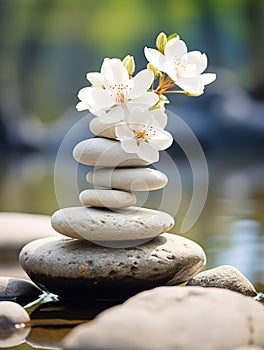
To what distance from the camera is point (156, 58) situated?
6.91 feet

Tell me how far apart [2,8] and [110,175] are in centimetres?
765

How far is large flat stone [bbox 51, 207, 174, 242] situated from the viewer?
2.06 m

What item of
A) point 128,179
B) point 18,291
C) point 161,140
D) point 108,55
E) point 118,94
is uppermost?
point 108,55

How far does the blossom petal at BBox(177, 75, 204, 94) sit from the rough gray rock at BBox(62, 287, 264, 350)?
0.64 metres

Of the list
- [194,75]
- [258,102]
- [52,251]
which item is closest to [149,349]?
[52,251]

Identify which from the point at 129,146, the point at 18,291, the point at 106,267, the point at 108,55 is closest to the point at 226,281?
the point at 106,267

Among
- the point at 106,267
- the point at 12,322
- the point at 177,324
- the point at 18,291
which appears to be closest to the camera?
the point at 177,324

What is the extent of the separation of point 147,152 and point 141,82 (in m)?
0.18

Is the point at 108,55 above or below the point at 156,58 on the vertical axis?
above

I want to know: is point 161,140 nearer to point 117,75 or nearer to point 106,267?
point 117,75

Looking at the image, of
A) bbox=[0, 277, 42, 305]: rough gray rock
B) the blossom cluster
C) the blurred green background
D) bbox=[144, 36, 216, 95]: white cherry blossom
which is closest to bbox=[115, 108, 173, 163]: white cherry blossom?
the blossom cluster

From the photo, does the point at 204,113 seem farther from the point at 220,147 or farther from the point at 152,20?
the point at 152,20

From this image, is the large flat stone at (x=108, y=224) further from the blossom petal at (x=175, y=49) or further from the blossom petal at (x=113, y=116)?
the blossom petal at (x=175, y=49)

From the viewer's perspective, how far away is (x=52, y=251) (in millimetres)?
2121
